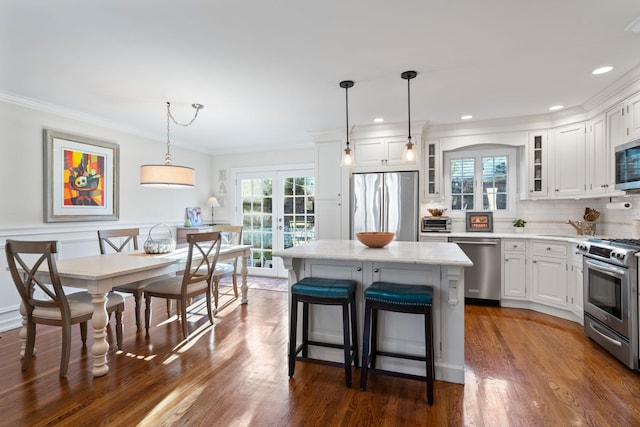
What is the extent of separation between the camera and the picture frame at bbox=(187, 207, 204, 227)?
5559 mm

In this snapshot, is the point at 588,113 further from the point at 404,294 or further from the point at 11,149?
the point at 11,149

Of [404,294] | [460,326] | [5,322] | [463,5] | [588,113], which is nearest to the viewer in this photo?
[463,5]

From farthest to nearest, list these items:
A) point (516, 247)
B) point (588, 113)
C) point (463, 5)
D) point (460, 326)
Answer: point (516, 247) → point (588, 113) → point (460, 326) → point (463, 5)

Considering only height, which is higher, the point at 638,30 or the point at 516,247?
the point at 638,30

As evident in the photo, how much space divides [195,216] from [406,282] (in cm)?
439

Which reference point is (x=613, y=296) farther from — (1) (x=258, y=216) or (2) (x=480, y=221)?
(1) (x=258, y=216)

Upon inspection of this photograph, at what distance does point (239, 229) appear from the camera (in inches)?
174

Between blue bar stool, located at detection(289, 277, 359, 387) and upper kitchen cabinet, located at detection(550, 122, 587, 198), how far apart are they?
3.16 metres

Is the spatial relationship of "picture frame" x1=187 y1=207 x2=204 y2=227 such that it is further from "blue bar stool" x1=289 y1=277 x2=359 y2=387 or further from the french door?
"blue bar stool" x1=289 y1=277 x2=359 y2=387

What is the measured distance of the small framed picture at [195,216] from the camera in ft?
18.2

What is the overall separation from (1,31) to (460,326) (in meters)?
3.70

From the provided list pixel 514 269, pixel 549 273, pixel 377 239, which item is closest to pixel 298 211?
pixel 377 239

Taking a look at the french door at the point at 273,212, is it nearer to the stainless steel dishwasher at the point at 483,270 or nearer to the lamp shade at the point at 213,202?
the lamp shade at the point at 213,202

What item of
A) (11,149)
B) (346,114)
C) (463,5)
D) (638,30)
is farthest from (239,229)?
(638,30)
